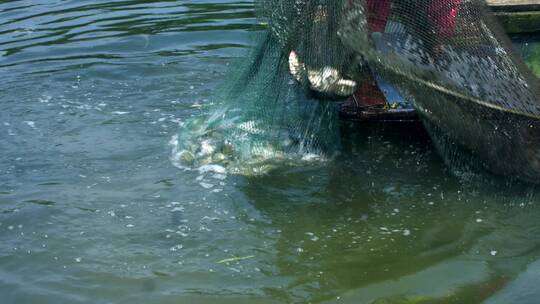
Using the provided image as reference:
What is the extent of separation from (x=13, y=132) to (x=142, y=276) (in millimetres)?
2809

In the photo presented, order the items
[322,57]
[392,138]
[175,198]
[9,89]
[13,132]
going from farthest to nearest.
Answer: [9,89], [13,132], [392,138], [175,198], [322,57]

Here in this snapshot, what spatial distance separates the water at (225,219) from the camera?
451cm

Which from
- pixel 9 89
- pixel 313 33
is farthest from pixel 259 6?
pixel 9 89

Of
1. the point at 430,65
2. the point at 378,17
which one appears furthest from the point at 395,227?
the point at 378,17

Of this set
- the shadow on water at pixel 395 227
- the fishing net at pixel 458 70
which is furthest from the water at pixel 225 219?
the fishing net at pixel 458 70

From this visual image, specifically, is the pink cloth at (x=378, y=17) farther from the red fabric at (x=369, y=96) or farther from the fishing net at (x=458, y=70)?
the red fabric at (x=369, y=96)

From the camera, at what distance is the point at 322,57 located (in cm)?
516

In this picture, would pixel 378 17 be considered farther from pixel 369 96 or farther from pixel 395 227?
pixel 395 227

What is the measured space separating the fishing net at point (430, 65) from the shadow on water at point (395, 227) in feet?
1.07

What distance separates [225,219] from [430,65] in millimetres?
1792

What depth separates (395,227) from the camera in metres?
5.11

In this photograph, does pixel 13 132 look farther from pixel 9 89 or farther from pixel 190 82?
pixel 190 82

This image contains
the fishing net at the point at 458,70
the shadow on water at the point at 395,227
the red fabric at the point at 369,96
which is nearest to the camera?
the shadow on water at the point at 395,227

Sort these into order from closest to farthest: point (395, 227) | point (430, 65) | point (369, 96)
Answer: point (430, 65) → point (395, 227) → point (369, 96)
